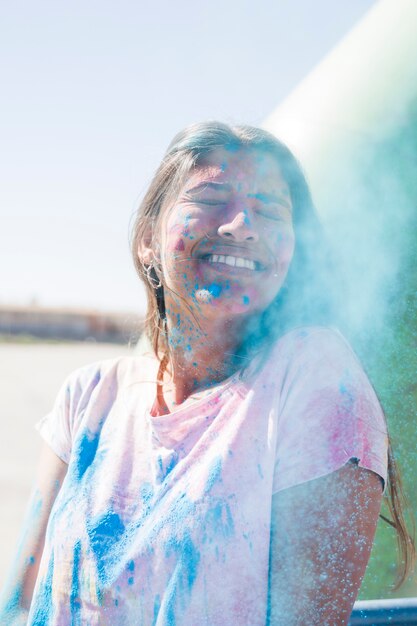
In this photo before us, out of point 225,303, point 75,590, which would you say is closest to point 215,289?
point 225,303

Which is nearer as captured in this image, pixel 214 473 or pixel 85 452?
pixel 214 473

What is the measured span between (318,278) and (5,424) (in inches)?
189

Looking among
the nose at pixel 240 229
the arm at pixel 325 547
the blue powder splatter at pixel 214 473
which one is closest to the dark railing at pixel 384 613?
the arm at pixel 325 547

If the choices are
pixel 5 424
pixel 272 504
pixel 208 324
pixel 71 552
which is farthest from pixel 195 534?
pixel 5 424

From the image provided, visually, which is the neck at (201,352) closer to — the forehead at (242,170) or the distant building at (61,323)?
the forehead at (242,170)

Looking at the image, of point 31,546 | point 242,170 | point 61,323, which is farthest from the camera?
point 61,323

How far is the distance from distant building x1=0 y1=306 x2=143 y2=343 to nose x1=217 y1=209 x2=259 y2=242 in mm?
15196

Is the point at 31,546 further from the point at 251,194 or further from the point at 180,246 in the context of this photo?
the point at 251,194

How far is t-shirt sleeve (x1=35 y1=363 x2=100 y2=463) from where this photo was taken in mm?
1080

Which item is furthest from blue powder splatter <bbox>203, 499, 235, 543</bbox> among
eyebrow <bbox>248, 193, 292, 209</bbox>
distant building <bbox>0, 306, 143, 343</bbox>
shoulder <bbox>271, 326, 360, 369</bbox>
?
distant building <bbox>0, 306, 143, 343</bbox>

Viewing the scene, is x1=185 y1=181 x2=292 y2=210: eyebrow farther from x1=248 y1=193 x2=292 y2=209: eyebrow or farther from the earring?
the earring

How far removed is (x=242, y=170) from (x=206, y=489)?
49cm

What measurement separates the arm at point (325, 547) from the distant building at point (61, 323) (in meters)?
15.3

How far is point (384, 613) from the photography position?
104 cm
